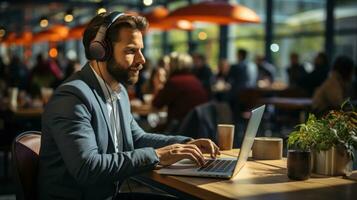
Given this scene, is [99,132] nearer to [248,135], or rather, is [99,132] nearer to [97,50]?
[97,50]

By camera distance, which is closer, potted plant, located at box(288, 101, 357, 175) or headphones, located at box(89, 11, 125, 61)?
potted plant, located at box(288, 101, 357, 175)

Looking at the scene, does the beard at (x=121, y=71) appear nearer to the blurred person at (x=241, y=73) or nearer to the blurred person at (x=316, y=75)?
the blurred person at (x=316, y=75)

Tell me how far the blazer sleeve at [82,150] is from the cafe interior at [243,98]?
0.37ft

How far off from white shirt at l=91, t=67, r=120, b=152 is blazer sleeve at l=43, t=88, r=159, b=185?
0.67ft

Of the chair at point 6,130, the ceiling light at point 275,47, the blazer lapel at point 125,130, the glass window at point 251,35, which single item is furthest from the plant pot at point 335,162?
the glass window at point 251,35

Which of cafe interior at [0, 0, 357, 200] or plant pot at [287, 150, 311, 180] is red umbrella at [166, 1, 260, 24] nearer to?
cafe interior at [0, 0, 357, 200]

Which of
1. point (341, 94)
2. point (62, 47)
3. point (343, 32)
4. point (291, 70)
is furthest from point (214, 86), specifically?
point (62, 47)

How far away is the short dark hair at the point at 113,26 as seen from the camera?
6.91 feet

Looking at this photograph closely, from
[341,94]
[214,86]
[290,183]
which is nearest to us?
[290,183]

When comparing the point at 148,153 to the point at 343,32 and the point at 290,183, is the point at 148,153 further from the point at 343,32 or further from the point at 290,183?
the point at 343,32

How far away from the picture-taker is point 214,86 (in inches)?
417

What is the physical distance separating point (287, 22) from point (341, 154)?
9547 mm

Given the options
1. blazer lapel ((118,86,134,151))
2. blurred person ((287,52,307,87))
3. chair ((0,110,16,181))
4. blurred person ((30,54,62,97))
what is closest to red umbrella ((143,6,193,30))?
blurred person ((30,54,62,97))

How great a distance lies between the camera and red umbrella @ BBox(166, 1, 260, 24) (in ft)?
19.7
